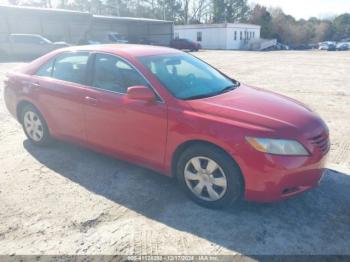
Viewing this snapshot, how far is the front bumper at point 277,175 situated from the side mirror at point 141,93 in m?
1.20

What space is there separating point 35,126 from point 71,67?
1.17 m

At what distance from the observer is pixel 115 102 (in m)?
3.77

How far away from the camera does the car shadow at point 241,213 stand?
115 inches

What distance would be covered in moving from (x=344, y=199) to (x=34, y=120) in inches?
169

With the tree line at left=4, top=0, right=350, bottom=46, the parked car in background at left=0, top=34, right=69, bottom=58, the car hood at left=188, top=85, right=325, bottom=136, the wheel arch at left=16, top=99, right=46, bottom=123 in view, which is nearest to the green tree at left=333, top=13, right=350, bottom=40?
the tree line at left=4, top=0, right=350, bottom=46

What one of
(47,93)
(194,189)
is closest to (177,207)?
(194,189)

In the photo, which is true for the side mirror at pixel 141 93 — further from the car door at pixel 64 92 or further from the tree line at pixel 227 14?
the tree line at pixel 227 14

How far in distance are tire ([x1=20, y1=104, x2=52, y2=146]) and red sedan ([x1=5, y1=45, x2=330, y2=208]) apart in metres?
0.03

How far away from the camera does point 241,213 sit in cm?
334

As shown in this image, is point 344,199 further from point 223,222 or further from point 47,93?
point 47,93

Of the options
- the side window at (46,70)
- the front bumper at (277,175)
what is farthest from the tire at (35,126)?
the front bumper at (277,175)

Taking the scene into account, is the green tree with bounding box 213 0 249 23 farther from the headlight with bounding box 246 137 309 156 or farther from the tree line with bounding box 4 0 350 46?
the headlight with bounding box 246 137 309 156

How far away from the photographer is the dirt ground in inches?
114

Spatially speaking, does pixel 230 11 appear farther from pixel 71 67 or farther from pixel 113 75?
pixel 113 75
